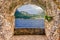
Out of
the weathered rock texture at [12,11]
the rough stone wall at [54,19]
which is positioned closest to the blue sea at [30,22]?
the weathered rock texture at [12,11]

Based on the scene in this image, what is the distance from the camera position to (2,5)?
7055 millimetres

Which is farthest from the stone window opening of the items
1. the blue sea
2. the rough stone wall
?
the rough stone wall

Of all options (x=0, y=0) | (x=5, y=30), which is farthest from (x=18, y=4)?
(x=5, y=30)

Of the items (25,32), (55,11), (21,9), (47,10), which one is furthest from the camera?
(21,9)

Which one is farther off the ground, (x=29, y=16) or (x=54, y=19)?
(x=54, y=19)

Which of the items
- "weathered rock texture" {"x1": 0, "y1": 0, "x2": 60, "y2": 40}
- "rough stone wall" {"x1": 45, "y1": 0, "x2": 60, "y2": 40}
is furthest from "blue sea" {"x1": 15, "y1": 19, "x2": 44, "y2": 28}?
"rough stone wall" {"x1": 45, "y1": 0, "x2": 60, "y2": 40}

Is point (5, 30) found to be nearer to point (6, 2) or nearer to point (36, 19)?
point (6, 2)

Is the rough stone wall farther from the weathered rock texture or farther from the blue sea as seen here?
the blue sea

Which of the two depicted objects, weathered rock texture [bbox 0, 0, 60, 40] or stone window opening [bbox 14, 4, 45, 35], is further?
stone window opening [bbox 14, 4, 45, 35]

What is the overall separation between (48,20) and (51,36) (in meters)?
0.92

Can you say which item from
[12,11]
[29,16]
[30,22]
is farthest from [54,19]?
[29,16]

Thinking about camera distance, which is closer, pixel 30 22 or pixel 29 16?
pixel 30 22

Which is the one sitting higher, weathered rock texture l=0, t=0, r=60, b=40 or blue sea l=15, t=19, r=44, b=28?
weathered rock texture l=0, t=0, r=60, b=40

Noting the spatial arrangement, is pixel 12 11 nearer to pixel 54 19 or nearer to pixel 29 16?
pixel 54 19
